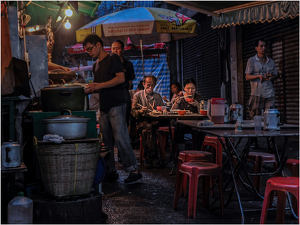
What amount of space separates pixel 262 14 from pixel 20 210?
6681 millimetres

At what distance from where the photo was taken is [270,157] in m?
4.29

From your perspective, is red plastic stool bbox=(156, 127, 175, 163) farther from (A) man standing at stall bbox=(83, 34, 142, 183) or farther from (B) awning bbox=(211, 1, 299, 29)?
(B) awning bbox=(211, 1, 299, 29)

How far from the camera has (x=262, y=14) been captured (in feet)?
25.5

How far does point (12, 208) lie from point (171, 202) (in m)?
1.90

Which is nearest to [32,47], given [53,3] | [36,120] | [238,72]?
[36,120]

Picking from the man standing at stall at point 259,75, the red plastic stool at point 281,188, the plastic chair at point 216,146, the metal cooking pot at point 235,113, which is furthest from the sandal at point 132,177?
the man standing at stall at point 259,75

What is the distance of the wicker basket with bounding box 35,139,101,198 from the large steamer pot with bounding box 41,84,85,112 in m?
0.78

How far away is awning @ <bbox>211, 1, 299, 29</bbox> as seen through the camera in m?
7.39

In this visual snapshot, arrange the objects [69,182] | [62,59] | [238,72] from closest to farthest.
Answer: [69,182] → [238,72] → [62,59]

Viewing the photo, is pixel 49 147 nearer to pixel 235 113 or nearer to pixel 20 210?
pixel 20 210

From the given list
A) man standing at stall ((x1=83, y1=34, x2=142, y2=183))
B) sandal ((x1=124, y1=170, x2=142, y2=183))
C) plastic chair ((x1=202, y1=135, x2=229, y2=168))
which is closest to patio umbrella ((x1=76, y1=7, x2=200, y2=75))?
man standing at stall ((x1=83, y1=34, x2=142, y2=183))

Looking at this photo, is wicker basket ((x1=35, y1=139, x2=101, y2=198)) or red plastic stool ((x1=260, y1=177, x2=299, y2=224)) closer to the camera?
red plastic stool ((x1=260, y1=177, x2=299, y2=224))

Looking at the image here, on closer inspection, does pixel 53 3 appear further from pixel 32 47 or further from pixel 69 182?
pixel 69 182

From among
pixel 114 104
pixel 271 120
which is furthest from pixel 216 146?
pixel 114 104
